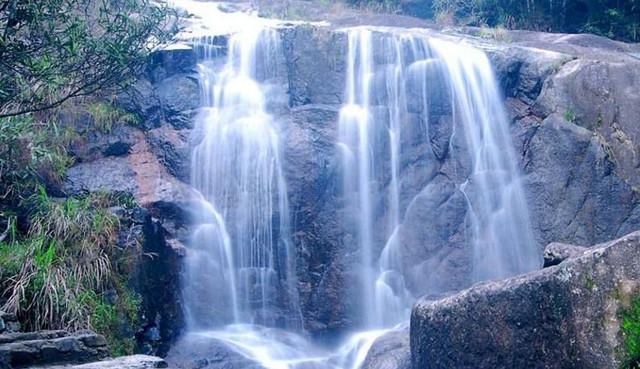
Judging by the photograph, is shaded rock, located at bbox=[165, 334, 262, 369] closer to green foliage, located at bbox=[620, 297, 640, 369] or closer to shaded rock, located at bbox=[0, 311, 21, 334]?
shaded rock, located at bbox=[0, 311, 21, 334]

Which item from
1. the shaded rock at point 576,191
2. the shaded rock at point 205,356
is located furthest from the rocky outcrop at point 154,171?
the shaded rock at point 576,191

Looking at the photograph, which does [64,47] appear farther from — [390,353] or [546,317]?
[390,353]

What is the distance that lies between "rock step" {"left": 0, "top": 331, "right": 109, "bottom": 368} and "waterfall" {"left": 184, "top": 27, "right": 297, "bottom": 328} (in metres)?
3.81

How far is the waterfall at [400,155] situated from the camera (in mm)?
12094

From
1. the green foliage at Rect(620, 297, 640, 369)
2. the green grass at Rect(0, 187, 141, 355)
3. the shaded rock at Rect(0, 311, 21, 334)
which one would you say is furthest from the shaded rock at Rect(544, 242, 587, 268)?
the shaded rock at Rect(0, 311, 21, 334)

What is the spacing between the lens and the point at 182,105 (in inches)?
525

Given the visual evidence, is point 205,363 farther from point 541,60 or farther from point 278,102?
point 541,60

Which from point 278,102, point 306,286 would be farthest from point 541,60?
point 306,286

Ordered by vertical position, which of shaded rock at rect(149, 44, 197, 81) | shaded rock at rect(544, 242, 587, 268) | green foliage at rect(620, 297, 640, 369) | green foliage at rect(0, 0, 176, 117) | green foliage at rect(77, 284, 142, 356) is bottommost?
green foliage at rect(77, 284, 142, 356)

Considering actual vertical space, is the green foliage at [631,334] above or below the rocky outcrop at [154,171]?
below

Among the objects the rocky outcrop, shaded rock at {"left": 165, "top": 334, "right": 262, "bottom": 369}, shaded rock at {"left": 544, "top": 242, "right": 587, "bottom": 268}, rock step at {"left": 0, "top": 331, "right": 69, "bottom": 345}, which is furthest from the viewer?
the rocky outcrop

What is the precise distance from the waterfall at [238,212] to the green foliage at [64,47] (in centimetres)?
438

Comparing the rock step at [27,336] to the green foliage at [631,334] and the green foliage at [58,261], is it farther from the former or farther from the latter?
the green foliage at [631,334]

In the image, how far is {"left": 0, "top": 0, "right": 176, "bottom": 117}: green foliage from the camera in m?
6.67
